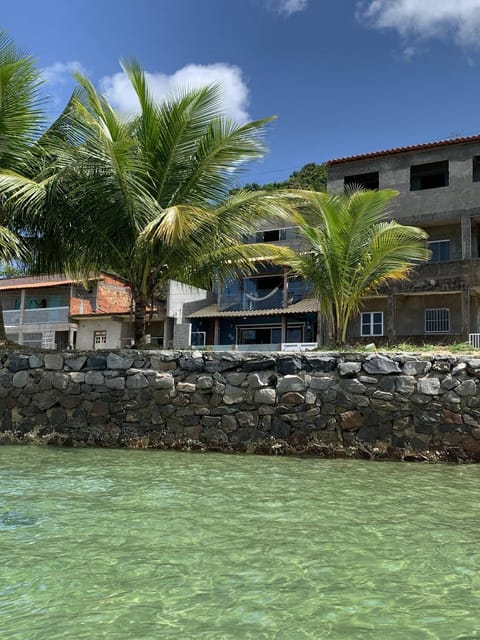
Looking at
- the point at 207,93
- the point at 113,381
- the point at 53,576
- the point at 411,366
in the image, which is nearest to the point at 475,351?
the point at 411,366

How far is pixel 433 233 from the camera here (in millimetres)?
27516

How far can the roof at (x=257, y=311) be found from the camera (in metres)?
30.4

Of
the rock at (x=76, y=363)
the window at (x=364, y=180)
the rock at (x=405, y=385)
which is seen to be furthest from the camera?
the window at (x=364, y=180)

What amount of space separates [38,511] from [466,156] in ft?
84.2

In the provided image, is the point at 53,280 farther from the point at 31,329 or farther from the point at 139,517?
the point at 139,517

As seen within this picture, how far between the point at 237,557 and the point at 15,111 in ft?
35.8

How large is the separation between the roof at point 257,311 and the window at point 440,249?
6.39 m

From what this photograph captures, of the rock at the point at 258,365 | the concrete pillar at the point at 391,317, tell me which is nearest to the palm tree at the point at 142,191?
the rock at the point at 258,365

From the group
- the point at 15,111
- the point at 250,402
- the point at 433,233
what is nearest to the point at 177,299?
the point at 433,233

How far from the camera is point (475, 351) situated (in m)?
9.41

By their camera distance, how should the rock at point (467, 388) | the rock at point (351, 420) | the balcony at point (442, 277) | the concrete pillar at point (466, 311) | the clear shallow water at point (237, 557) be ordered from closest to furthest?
1. the clear shallow water at point (237, 557)
2. the rock at point (467, 388)
3. the rock at point (351, 420)
4. the balcony at point (442, 277)
5. the concrete pillar at point (466, 311)

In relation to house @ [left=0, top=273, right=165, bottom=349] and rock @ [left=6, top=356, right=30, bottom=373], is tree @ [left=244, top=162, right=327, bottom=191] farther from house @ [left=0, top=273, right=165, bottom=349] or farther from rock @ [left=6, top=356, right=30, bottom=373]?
rock @ [left=6, top=356, right=30, bottom=373]

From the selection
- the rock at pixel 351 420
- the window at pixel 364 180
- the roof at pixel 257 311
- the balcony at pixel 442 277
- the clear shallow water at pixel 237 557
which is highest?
the window at pixel 364 180

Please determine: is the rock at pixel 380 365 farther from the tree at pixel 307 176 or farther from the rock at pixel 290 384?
the tree at pixel 307 176
